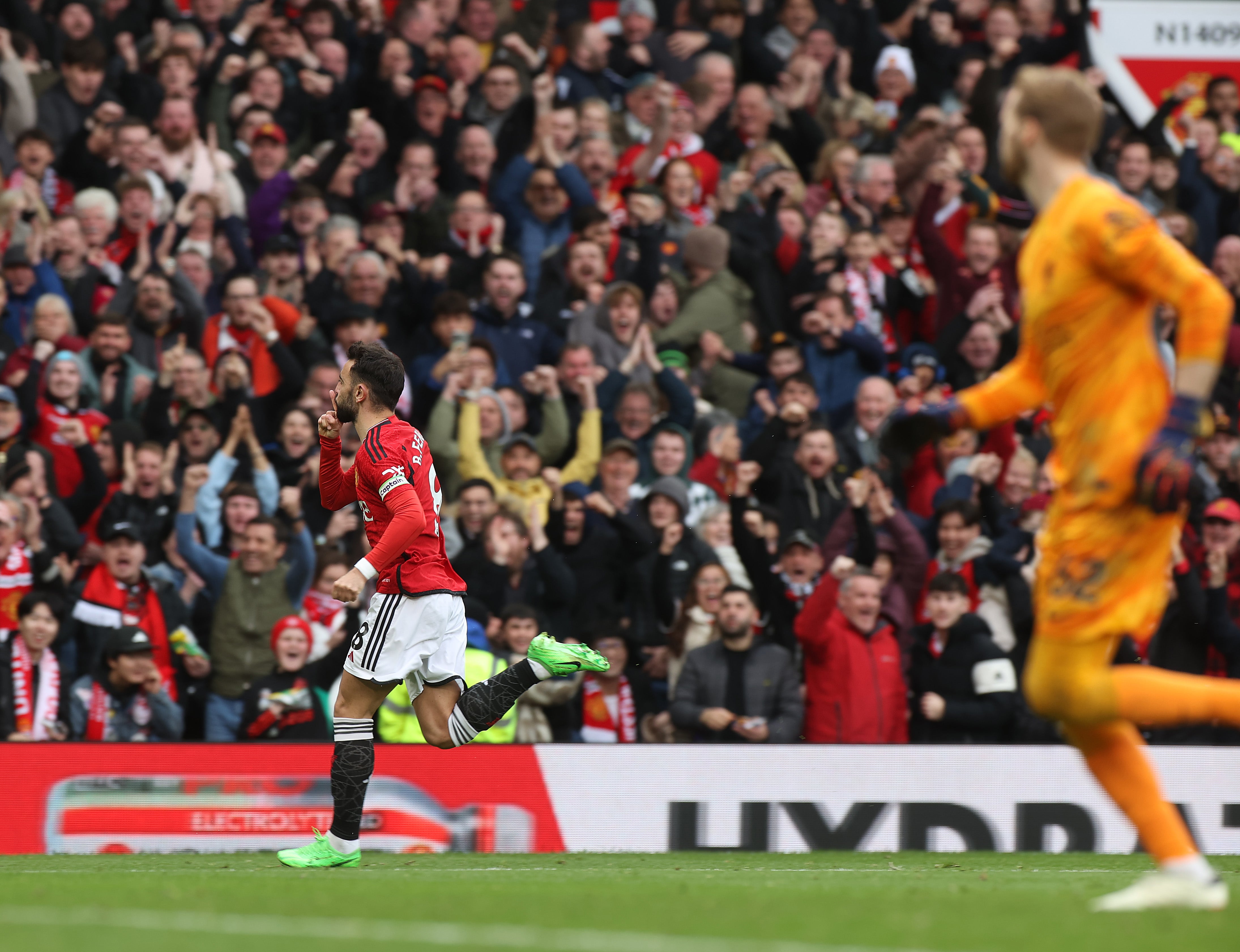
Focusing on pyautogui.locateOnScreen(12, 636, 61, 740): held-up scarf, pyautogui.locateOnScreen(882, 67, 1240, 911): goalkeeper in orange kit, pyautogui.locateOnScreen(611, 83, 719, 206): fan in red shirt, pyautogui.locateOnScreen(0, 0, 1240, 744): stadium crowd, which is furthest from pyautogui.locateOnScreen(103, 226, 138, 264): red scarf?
pyautogui.locateOnScreen(882, 67, 1240, 911): goalkeeper in orange kit

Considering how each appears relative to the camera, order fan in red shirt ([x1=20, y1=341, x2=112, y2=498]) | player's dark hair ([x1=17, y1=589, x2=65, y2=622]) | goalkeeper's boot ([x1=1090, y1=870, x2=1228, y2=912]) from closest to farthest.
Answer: goalkeeper's boot ([x1=1090, y1=870, x2=1228, y2=912]), player's dark hair ([x1=17, y1=589, x2=65, y2=622]), fan in red shirt ([x1=20, y1=341, x2=112, y2=498])

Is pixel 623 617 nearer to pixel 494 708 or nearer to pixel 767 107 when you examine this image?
pixel 494 708

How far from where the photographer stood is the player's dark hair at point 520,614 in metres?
10.4

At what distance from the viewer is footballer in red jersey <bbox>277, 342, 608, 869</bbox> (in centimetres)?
761

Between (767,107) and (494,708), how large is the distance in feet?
27.5

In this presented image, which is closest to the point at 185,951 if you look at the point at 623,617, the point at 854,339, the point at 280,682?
the point at 280,682

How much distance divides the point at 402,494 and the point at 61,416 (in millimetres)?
4713

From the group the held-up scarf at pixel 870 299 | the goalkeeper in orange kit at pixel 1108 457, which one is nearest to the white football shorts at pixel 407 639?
the goalkeeper in orange kit at pixel 1108 457

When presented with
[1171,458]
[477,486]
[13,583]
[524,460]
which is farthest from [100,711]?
[1171,458]

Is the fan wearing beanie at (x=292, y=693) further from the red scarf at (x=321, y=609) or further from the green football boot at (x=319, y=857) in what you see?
the green football boot at (x=319, y=857)

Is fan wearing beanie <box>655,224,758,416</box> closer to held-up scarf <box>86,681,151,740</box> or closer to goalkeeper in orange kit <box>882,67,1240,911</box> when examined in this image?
held-up scarf <box>86,681,151,740</box>

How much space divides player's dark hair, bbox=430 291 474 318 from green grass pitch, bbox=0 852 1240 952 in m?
4.97

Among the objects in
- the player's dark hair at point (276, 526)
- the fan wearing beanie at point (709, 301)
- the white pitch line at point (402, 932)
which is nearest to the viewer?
the white pitch line at point (402, 932)

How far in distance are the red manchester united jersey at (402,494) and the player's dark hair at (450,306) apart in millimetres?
4367
